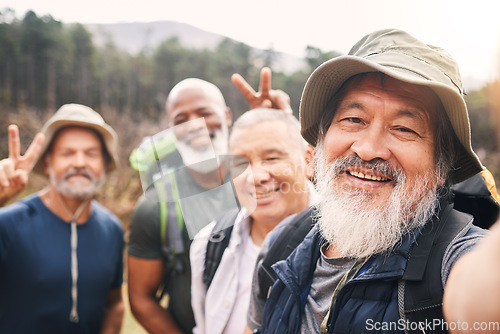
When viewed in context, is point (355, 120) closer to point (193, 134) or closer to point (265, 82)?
point (265, 82)

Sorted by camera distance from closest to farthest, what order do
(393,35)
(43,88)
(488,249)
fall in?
(488,249) → (393,35) → (43,88)

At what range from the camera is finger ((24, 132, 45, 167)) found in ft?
10.5

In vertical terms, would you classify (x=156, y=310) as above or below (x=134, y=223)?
below

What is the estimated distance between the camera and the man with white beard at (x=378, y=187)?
135 centimetres

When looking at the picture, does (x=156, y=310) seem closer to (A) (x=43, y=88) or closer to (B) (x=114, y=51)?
(A) (x=43, y=88)

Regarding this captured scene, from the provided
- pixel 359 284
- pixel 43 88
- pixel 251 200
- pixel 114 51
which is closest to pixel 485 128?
pixel 251 200

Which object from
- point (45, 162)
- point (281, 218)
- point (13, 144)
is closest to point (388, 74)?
point (281, 218)

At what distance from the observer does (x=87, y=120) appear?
3.59m

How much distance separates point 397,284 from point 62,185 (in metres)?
3.11

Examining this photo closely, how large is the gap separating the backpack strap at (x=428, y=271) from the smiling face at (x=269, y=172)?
109 cm

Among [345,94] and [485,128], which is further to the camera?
[485,128]

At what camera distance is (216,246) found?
8.18ft

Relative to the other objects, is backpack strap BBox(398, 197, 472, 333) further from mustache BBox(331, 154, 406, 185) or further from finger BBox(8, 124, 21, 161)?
finger BBox(8, 124, 21, 161)

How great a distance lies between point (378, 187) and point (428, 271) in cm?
43
